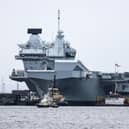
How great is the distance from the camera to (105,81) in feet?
654

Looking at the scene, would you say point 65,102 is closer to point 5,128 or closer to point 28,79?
point 28,79

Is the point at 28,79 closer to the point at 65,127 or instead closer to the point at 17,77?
the point at 17,77

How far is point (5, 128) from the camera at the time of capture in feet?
349

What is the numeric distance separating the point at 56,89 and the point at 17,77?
9.52m

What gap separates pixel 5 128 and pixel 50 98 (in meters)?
81.2

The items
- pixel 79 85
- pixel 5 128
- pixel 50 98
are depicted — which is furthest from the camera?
pixel 79 85

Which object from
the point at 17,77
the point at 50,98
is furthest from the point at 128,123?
the point at 17,77

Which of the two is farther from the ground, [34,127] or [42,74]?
[42,74]

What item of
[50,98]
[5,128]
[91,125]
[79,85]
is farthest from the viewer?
[79,85]

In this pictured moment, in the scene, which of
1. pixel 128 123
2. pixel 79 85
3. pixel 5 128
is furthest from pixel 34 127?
pixel 79 85

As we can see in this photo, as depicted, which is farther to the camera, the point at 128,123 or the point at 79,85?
the point at 79,85

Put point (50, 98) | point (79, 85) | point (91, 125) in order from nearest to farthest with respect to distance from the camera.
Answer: point (91, 125), point (50, 98), point (79, 85)

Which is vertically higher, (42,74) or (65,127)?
(42,74)

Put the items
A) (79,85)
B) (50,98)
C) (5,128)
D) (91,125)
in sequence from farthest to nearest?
(79,85) → (50,98) → (91,125) → (5,128)
